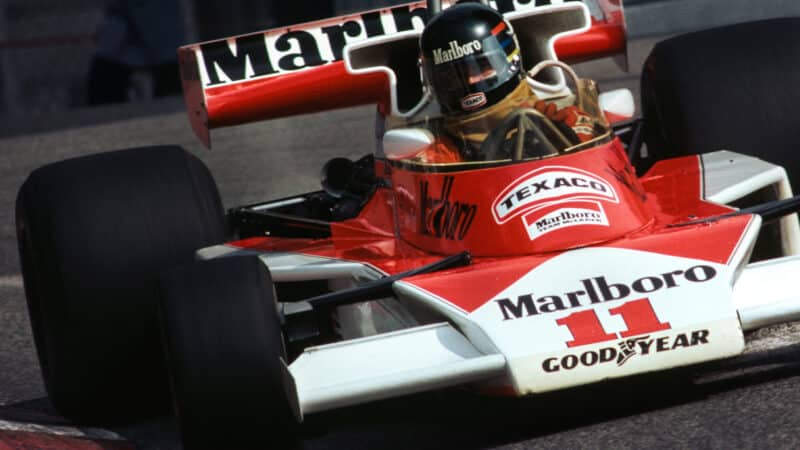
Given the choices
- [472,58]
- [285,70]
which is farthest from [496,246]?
[285,70]

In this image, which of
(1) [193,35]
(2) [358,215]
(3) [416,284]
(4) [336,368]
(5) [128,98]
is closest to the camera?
(4) [336,368]

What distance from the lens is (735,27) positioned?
6.55 metres

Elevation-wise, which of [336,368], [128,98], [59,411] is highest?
[336,368]

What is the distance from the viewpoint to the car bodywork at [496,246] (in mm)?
4520

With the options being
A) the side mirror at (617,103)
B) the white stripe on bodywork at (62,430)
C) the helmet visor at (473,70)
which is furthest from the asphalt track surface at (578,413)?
the helmet visor at (473,70)

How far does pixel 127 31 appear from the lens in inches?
634

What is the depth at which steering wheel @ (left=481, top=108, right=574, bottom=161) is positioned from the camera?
5422 millimetres

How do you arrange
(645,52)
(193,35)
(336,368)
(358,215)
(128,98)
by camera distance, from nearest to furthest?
(336,368)
(358,215)
(645,52)
(128,98)
(193,35)

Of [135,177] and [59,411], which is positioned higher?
[135,177]

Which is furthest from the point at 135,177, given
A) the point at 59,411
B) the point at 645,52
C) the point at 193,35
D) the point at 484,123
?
the point at 193,35

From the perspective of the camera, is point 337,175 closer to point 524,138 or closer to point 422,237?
point 422,237

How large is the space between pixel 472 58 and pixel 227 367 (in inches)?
62.1

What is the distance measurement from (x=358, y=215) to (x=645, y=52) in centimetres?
822

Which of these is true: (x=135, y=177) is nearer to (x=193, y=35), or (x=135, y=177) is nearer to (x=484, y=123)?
(x=484, y=123)
